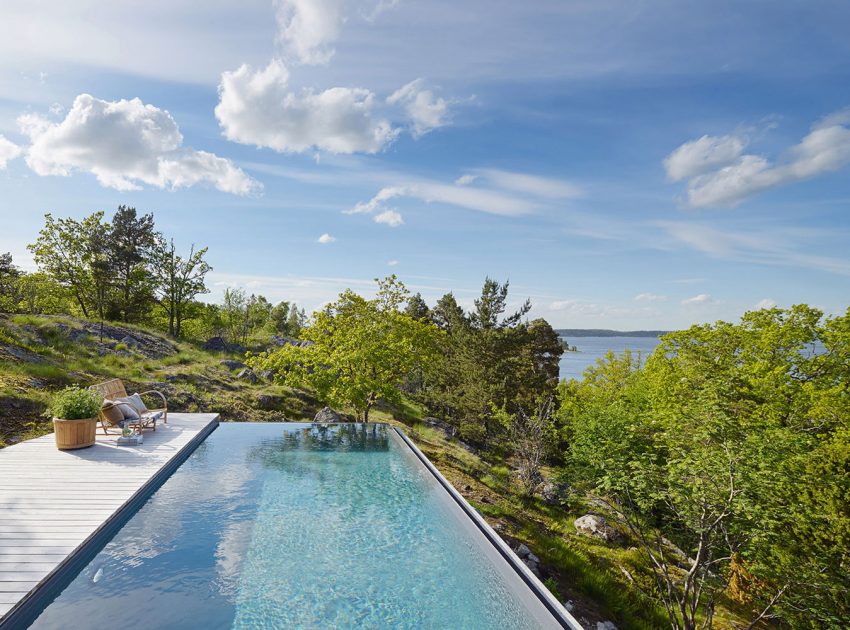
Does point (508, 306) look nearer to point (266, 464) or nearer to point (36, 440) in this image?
point (266, 464)

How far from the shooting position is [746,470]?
727 centimetres

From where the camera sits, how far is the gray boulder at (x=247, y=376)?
1909 cm

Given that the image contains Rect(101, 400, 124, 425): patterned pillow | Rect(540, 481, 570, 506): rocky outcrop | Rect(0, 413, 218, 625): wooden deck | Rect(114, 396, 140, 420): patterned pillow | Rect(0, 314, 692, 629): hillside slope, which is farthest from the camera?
Rect(540, 481, 570, 506): rocky outcrop

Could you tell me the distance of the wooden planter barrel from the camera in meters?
7.59

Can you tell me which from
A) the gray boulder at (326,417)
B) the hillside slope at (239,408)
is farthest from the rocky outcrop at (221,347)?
the gray boulder at (326,417)

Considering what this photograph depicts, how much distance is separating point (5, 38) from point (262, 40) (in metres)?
5.01

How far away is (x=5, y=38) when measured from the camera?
8914 mm

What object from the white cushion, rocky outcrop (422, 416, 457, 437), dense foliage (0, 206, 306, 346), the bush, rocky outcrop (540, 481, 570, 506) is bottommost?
rocky outcrop (540, 481, 570, 506)

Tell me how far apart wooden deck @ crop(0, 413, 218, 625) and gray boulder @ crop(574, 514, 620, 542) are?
1153 cm

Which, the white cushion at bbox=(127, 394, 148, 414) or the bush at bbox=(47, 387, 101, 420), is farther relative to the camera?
the white cushion at bbox=(127, 394, 148, 414)

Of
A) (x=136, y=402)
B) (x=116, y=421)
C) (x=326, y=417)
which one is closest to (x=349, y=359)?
(x=326, y=417)

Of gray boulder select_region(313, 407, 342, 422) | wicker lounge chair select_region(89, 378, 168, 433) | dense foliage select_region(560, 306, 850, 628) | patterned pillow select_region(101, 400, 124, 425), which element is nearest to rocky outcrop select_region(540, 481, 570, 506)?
dense foliage select_region(560, 306, 850, 628)

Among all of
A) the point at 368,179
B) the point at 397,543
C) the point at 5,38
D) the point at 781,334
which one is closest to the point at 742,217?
the point at 781,334

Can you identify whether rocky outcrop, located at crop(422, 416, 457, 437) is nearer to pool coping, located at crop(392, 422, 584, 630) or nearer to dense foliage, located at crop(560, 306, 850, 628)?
dense foliage, located at crop(560, 306, 850, 628)
